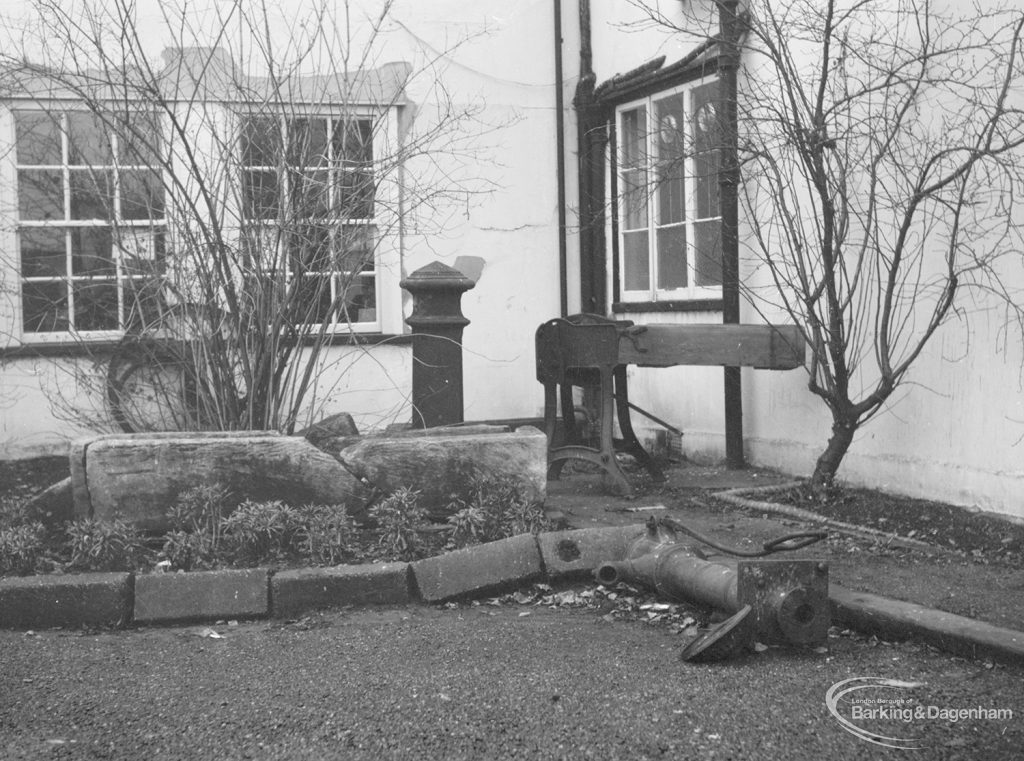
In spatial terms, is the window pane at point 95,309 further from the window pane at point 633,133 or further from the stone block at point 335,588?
the stone block at point 335,588

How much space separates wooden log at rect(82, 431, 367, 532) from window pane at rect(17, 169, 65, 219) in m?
3.96

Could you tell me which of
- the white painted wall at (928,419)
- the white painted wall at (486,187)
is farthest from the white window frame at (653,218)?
the white painted wall at (486,187)

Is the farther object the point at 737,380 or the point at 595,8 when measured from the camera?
the point at 595,8

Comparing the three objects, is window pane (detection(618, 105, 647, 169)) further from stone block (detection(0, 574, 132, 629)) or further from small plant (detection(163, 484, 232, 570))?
stone block (detection(0, 574, 132, 629))

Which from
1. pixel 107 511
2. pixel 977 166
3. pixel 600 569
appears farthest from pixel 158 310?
pixel 977 166

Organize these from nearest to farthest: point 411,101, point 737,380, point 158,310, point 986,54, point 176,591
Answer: point 176,591 < point 986,54 < point 158,310 < point 737,380 < point 411,101

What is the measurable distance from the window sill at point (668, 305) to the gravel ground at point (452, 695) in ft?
14.5

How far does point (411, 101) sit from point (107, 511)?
204 inches

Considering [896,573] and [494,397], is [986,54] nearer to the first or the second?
[896,573]

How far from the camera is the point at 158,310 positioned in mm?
7160

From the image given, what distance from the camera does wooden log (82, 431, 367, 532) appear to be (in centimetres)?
597

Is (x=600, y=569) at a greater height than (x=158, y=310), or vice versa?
(x=158, y=310)

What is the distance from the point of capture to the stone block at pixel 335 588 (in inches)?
202

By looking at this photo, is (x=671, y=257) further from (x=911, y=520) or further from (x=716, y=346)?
(x=911, y=520)
